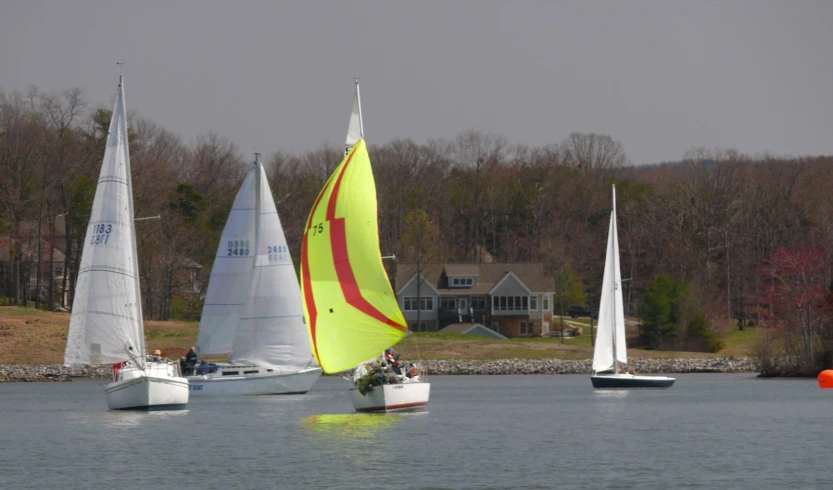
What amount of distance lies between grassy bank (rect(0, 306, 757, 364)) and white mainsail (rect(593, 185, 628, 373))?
63.4 ft

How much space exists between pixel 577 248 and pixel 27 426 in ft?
235

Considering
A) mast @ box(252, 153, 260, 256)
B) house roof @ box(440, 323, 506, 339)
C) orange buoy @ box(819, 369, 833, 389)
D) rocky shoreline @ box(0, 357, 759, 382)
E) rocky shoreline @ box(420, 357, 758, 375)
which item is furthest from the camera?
house roof @ box(440, 323, 506, 339)

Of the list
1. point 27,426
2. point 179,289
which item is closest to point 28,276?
point 179,289

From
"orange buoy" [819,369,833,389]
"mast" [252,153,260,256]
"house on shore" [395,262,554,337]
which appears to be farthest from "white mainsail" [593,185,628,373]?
"house on shore" [395,262,554,337]

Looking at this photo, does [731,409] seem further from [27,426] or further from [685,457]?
→ [27,426]

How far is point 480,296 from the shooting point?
323 ft

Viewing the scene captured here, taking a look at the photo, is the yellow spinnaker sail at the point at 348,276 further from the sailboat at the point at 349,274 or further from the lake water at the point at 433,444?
the lake water at the point at 433,444

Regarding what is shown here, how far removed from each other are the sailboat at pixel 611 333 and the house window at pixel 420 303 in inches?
1766

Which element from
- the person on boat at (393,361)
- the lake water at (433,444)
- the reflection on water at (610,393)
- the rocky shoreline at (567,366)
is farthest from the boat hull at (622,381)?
the rocky shoreline at (567,366)

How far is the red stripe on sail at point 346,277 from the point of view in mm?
36031

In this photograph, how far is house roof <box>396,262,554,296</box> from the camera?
9812 centimetres

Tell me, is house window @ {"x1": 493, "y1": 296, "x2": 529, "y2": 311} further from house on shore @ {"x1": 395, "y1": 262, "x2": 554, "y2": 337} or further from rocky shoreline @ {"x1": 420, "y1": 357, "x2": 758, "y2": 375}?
rocky shoreline @ {"x1": 420, "y1": 357, "x2": 758, "y2": 375}

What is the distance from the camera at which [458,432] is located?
36.6 m

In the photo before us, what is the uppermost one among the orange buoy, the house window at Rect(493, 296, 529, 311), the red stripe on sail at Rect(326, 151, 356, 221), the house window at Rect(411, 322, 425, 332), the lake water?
the red stripe on sail at Rect(326, 151, 356, 221)
